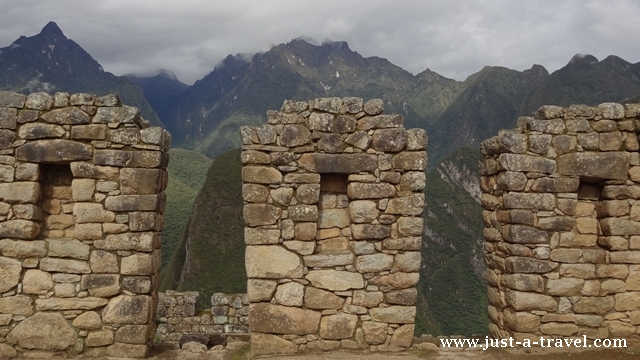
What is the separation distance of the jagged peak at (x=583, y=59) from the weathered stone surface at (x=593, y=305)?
74185 millimetres

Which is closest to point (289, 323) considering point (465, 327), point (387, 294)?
point (387, 294)

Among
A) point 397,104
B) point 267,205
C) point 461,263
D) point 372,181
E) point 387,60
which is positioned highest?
point 387,60

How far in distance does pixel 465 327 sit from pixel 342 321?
2487 centimetres

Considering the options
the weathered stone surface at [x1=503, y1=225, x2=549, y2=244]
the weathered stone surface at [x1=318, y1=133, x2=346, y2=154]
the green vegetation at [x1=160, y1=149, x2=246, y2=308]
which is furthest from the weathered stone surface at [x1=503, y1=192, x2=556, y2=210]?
the green vegetation at [x1=160, y1=149, x2=246, y2=308]

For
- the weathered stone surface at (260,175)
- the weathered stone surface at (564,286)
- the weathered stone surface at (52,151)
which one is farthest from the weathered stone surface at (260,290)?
the weathered stone surface at (564,286)

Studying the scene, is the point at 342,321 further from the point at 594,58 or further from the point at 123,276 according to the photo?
the point at 594,58

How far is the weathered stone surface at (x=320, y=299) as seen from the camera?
6.30m

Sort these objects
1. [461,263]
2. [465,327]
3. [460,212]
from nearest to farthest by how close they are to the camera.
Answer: [465,327]
[461,263]
[460,212]

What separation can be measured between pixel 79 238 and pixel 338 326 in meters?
3.69

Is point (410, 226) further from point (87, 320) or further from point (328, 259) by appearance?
point (87, 320)

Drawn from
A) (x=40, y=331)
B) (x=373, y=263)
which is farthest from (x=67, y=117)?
(x=373, y=263)

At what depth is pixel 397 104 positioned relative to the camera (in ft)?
290

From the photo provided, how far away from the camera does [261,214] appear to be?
6.25 m

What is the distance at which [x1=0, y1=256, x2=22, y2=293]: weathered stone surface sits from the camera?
6.07 metres
